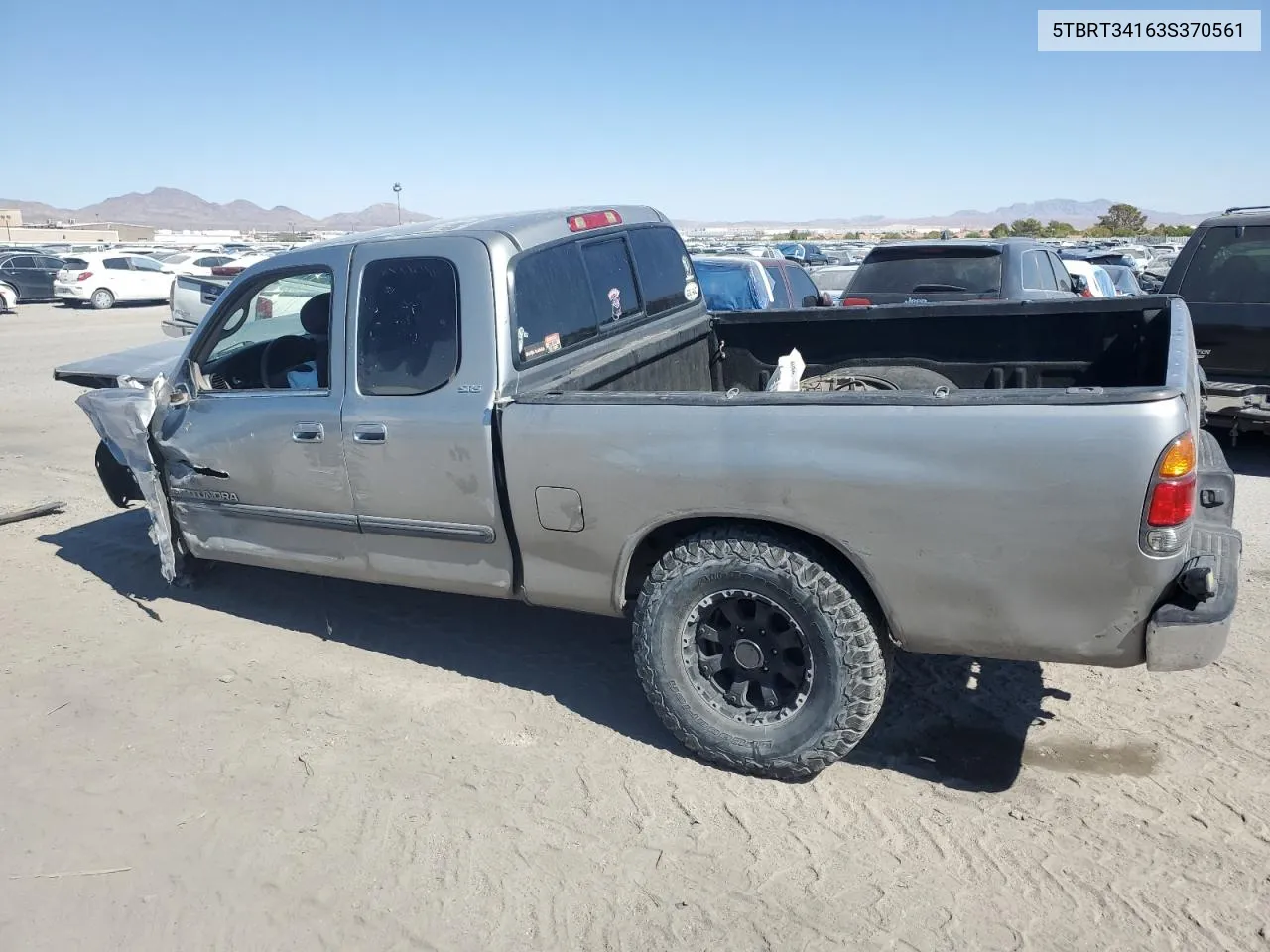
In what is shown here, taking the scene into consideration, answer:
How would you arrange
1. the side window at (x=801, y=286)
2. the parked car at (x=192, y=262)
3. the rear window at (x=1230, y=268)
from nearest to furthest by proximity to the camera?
the rear window at (x=1230, y=268) → the side window at (x=801, y=286) → the parked car at (x=192, y=262)

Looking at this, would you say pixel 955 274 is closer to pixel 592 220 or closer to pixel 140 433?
pixel 592 220

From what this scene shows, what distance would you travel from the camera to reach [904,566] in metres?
3.16

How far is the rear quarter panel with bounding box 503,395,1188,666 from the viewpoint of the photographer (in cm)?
284

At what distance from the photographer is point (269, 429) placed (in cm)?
440

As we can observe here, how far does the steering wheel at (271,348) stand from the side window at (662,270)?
1.81 meters

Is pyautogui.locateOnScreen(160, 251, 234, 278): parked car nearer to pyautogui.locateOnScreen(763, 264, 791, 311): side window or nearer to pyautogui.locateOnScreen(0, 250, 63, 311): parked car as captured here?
pyautogui.locateOnScreen(0, 250, 63, 311): parked car

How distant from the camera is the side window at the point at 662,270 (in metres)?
4.99

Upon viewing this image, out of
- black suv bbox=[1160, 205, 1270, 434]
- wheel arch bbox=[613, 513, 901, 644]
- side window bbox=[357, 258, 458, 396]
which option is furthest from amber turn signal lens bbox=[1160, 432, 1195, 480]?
black suv bbox=[1160, 205, 1270, 434]

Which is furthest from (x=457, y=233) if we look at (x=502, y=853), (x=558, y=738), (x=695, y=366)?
(x=502, y=853)

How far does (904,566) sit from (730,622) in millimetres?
718

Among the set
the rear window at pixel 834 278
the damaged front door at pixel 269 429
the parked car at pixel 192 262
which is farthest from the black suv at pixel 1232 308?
the parked car at pixel 192 262

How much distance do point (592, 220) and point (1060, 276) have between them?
7318 millimetres

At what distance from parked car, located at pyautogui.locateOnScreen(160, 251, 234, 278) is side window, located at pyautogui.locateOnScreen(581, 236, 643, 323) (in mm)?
27660

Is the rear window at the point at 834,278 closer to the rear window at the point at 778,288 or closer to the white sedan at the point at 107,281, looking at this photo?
the rear window at the point at 778,288
